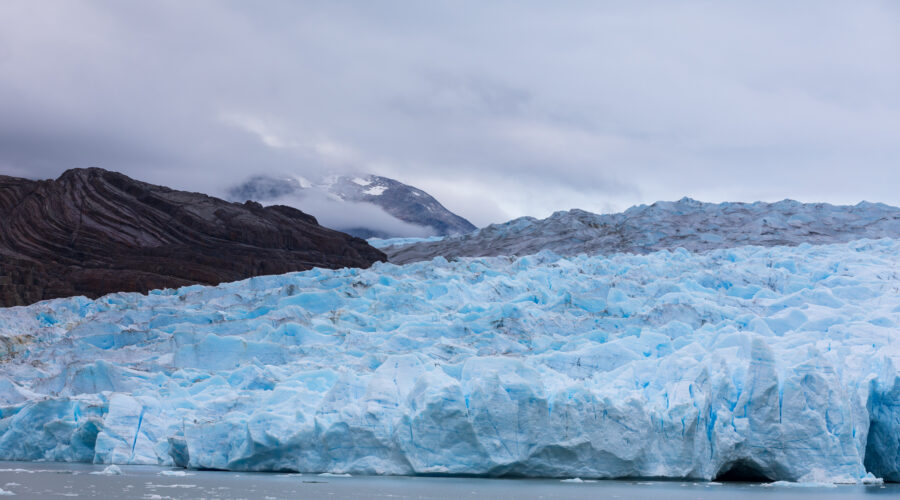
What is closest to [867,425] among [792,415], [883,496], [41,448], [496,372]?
[792,415]

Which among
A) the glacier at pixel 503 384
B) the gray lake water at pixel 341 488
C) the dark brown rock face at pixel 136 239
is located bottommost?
the gray lake water at pixel 341 488

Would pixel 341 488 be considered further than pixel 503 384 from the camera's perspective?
No

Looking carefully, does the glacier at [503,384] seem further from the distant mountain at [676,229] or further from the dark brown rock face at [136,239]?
the distant mountain at [676,229]

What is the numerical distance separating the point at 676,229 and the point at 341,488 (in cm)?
2779

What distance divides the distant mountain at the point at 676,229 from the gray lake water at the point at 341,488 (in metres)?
21.7

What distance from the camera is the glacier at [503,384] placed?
40.3ft

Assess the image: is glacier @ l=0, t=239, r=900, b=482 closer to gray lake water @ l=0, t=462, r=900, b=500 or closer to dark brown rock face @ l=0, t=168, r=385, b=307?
gray lake water @ l=0, t=462, r=900, b=500

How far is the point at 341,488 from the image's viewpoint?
10977 mm

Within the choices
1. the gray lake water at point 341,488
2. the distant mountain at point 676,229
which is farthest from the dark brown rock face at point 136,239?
the gray lake water at point 341,488

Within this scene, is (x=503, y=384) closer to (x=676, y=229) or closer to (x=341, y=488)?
(x=341, y=488)

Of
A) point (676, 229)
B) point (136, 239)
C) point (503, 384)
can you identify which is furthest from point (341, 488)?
point (136, 239)

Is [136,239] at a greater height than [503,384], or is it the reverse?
[136,239]

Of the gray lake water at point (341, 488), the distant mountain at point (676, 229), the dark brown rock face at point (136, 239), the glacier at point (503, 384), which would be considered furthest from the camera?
the distant mountain at point (676, 229)

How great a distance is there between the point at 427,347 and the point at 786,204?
25932 mm
